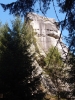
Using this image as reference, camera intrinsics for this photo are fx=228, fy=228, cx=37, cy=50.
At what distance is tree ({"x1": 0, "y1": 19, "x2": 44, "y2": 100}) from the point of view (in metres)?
13.4

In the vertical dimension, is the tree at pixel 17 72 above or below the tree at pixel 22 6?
below

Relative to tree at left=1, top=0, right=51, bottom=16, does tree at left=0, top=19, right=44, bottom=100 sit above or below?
below

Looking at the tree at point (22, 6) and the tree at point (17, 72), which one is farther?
the tree at point (17, 72)

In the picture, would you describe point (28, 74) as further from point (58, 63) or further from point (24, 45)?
point (58, 63)

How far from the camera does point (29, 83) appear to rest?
1389cm

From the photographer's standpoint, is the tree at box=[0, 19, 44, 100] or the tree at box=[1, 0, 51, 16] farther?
the tree at box=[0, 19, 44, 100]

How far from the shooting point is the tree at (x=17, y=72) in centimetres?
1339

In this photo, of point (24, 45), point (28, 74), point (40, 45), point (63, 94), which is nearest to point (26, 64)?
point (28, 74)

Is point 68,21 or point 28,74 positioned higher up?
point 68,21

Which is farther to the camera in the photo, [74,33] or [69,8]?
[74,33]

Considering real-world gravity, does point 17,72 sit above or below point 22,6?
below

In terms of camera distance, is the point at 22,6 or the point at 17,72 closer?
the point at 22,6

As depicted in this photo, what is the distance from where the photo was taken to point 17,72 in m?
13.8

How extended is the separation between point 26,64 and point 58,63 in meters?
8.44
